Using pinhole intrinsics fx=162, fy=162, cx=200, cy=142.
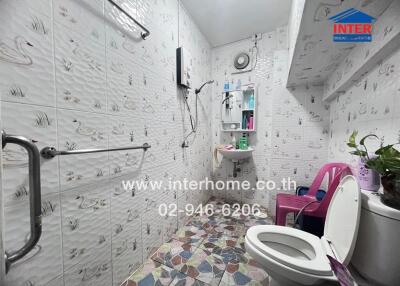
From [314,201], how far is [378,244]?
722 mm

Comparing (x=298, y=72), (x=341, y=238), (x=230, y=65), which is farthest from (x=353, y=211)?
(x=230, y=65)

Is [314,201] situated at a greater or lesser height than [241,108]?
lesser

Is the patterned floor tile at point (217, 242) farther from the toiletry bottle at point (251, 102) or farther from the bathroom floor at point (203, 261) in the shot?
the toiletry bottle at point (251, 102)

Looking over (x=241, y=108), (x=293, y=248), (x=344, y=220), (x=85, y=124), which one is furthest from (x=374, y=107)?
(x=85, y=124)

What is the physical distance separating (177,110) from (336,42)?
1335 millimetres

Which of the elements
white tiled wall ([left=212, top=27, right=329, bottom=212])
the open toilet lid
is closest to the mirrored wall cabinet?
white tiled wall ([left=212, top=27, right=329, bottom=212])

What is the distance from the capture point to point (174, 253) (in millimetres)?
1439

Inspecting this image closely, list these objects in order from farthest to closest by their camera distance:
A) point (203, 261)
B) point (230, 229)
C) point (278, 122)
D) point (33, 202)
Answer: point (278, 122)
point (230, 229)
point (203, 261)
point (33, 202)

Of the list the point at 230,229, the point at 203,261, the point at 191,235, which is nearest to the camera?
the point at 203,261

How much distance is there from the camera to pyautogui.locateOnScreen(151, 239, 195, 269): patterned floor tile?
52.6 inches

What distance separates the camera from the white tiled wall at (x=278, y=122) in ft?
6.21

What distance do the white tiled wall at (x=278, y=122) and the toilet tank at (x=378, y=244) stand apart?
1.21 metres

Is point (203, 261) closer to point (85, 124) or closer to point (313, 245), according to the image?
point (313, 245)

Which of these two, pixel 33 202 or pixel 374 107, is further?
pixel 374 107
